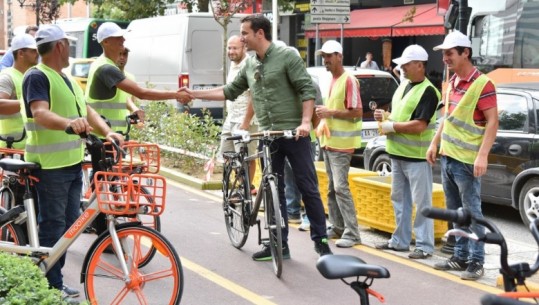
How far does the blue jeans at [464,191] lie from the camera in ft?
24.4

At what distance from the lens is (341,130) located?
877 cm

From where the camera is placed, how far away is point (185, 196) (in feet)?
38.5

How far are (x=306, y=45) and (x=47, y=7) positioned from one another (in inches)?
539

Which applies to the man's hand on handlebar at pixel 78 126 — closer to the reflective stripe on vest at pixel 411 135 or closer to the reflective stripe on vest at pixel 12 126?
the reflective stripe on vest at pixel 12 126

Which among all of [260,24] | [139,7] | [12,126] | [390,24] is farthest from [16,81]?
[139,7]

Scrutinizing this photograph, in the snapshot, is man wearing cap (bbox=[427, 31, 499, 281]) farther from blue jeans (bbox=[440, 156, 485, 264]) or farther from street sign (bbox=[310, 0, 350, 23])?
street sign (bbox=[310, 0, 350, 23])

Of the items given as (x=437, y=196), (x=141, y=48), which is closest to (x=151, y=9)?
(x=141, y=48)

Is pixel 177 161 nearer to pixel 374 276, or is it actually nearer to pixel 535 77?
pixel 535 77

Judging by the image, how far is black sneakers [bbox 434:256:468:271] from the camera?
7645 millimetres

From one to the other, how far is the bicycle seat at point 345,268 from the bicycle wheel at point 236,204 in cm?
483

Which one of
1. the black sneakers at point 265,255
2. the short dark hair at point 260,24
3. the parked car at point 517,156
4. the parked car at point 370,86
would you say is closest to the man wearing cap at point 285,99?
the short dark hair at point 260,24

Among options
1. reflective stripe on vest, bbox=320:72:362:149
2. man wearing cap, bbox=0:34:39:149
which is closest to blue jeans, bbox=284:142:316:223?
reflective stripe on vest, bbox=320:72:362:149

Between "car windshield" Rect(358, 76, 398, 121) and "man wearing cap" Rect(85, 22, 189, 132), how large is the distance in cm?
808

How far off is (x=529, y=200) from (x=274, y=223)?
3854 mm
